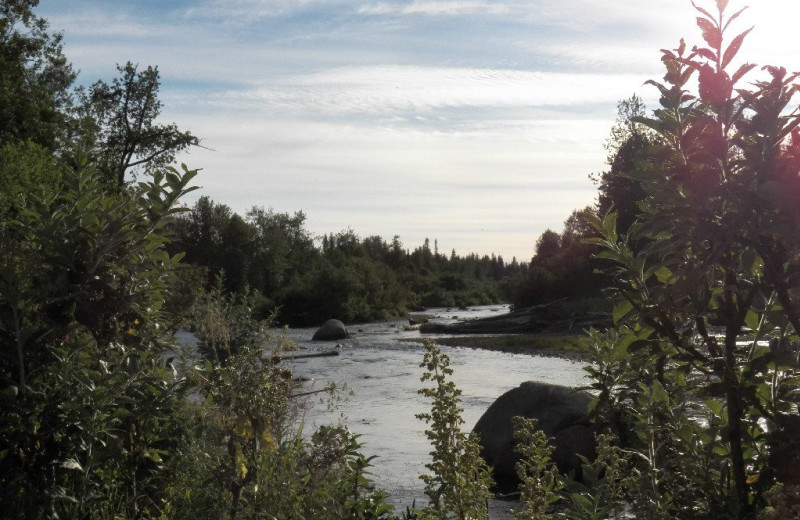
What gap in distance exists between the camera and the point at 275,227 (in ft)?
209

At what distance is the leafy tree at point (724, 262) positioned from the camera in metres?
2.34

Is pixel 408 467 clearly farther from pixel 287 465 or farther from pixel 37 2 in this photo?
pixel 37 2

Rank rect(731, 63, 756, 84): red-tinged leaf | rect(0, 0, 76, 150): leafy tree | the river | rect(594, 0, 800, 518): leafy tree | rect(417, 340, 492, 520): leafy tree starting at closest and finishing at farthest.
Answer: rect(594, 0, 800, 518): leafy tree → rect(731, 63, 756, 84): red-tinged leaf → rect(417, 340, 492, 520): leafy tree → the river → rect(0, 0, 76, 150): leafy tree

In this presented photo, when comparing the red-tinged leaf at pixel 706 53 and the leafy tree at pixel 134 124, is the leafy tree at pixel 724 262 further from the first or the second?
the leafy tree at pixel 134 124

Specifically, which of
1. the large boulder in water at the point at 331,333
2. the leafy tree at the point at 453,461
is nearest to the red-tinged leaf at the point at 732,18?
the leafy tree at the point at 453,461

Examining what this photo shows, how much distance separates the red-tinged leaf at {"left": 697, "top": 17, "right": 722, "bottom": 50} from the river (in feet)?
7.49

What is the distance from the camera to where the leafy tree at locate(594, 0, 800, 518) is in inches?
92.0

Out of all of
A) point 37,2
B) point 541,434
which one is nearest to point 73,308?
point 541,434

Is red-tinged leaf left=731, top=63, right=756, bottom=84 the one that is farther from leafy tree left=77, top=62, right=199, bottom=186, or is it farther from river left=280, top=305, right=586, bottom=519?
leafy tree left=77, top=62, right=199, bottom=186

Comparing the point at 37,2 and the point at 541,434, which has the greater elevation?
the point at 37,2

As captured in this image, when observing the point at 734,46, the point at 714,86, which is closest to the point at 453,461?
the point at 714,86

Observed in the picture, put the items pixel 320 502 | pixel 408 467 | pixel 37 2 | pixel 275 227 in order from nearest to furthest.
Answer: pixel 320 502, pixel 408 467, pixel 37 2, pixel 275 227

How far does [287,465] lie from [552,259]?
43.4 metres

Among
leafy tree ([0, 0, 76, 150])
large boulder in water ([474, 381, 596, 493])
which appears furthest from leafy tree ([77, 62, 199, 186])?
large boulder in water ([474, 381, 596, 493])
